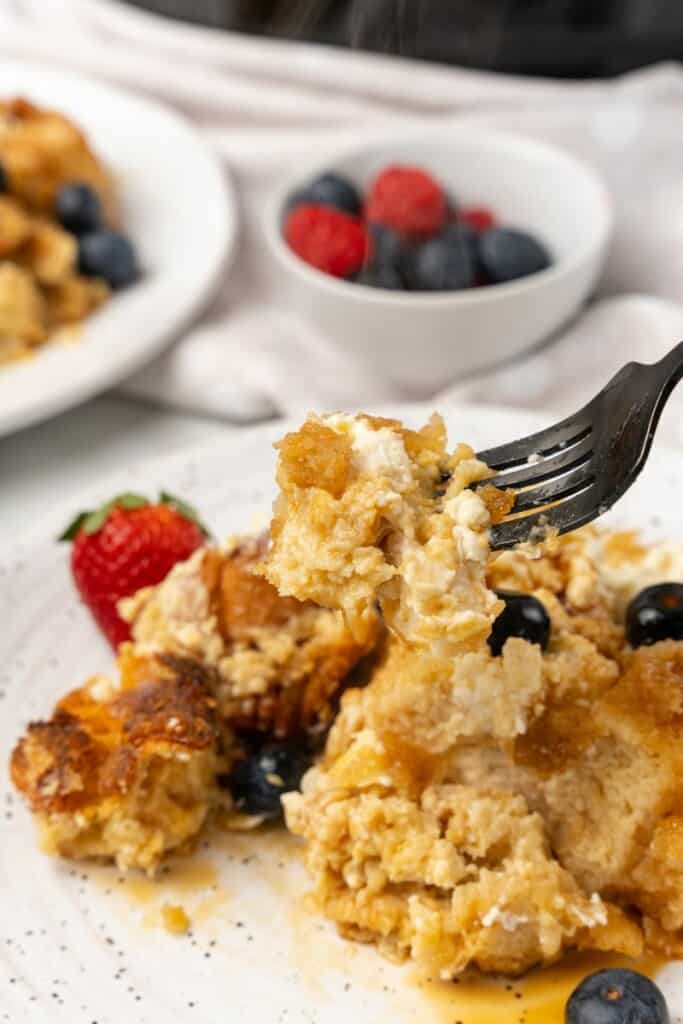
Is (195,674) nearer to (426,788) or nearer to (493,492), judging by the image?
(426,788)

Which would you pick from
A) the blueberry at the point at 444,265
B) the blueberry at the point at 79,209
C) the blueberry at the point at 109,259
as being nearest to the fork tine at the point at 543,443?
the blueberry at the point at 444,265

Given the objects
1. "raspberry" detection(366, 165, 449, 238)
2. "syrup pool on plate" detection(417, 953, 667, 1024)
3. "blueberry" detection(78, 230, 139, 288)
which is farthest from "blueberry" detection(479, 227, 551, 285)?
"syrup pool on plate" detection(417, 953, 667, 1024)

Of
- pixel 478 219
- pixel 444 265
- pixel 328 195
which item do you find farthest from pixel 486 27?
pixel 444 265

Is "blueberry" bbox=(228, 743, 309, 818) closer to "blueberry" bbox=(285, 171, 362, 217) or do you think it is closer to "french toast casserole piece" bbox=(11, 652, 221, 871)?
"french toast casserole piece" bbox=(11, 652, 221, 871)

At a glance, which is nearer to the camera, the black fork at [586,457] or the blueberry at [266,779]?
the black fork at [586,457]

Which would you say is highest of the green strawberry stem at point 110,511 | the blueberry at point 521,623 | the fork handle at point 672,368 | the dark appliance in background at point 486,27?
the fork handle at point 672,368

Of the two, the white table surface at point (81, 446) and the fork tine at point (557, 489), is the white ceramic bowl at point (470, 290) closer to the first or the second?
the white table surface at point (81, 446)
